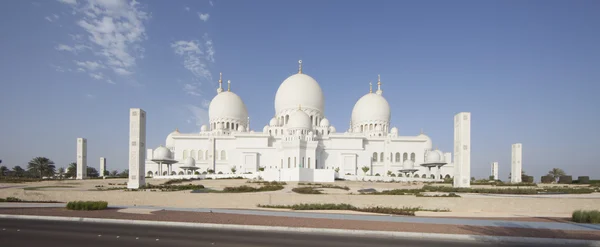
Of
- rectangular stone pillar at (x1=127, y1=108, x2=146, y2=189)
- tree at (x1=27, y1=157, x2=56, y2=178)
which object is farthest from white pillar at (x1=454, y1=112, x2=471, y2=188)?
tree at (x1=27, y1=157, x2=56, y2=178)

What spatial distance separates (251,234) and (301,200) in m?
9.08

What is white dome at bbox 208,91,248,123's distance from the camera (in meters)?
72.2

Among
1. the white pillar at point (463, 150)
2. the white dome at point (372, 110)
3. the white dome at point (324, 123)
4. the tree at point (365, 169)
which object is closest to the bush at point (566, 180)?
the white pillar at point (463, 150)

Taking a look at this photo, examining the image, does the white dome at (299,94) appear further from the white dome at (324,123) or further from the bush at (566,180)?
the bush at (566,180)

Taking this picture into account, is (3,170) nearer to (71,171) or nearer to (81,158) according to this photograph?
(71,171)

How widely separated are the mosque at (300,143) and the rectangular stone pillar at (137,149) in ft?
82.5

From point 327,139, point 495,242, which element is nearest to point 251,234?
point 495,242

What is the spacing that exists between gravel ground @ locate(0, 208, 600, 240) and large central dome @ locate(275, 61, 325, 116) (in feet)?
170

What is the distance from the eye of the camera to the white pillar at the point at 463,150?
32.4 m

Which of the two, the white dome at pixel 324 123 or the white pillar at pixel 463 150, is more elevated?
the white dome at pixel 324 123

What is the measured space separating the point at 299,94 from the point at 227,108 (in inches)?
610

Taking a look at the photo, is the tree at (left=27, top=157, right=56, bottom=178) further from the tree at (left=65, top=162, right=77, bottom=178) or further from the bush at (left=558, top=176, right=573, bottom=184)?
the bush at (left=558, top=176, right=573, bottom=184)

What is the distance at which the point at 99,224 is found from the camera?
582 inches

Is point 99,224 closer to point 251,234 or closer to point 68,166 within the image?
point 251,234
